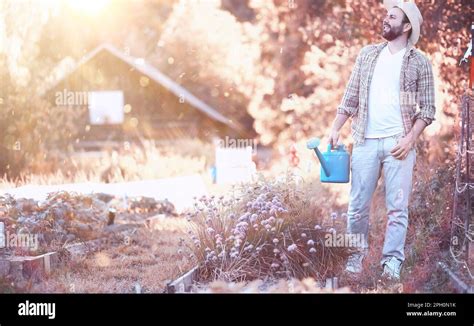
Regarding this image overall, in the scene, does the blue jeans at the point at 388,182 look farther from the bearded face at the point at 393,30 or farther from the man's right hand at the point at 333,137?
the bearded face at the point at 393,30

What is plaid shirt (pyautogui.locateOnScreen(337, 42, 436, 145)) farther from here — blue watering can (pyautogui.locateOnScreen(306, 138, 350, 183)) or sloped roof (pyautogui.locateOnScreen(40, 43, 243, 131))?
sloped roof (pyautogui.locateOnScreen(40, 43, 243, 131))

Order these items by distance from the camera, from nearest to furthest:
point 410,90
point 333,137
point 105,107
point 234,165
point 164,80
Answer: point 410,90, point 333,137, point 234,165, point 105,107, point 164,80

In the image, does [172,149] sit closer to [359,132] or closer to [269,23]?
[269,23]

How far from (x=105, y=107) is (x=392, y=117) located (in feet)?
17.4

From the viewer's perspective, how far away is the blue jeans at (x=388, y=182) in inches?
186

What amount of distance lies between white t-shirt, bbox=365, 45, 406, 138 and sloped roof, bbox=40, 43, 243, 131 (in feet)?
15.0

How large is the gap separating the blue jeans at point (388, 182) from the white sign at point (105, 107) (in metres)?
4.41

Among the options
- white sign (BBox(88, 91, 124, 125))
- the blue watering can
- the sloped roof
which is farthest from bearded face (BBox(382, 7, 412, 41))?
the sloped roof

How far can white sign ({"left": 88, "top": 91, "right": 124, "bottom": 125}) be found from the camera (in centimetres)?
886

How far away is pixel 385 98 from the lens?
15.6ft

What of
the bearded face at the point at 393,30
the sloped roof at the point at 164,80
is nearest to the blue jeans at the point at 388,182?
the bearded face at the point at 393,30

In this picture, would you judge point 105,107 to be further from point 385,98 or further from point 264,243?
point 385,98

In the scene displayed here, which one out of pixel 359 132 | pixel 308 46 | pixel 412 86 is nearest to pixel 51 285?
A: pixel 359 132

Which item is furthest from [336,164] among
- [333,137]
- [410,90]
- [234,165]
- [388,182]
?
[234,165]
